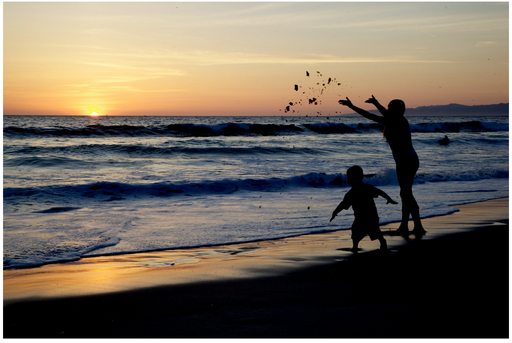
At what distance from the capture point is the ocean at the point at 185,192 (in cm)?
604

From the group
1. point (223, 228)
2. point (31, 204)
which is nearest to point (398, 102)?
point (223, 228)

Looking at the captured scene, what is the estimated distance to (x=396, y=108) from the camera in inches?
209

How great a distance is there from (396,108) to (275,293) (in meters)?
2.92

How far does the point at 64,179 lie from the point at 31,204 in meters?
4.12

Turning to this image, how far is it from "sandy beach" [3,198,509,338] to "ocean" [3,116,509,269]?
997 mm

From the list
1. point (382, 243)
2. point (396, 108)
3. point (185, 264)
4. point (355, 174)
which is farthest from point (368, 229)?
point (185, 264)

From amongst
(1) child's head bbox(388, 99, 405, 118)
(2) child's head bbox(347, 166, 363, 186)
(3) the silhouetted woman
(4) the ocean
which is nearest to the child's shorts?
(2) child's head bbox(347, 166, 363, 186)

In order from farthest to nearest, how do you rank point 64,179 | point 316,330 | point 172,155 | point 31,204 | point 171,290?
point 172,155
point 64,179
point 31,204
point 171,290
point 316,330

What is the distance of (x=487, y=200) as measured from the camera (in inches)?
367

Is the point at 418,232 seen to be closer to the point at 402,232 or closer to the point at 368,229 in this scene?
the point at 402,232

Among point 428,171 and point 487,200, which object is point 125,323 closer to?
point 487,200

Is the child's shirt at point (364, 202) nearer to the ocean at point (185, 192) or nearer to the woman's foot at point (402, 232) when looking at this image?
the woman's foot at point (402, 232)

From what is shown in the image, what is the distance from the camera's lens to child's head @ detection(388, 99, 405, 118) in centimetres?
530

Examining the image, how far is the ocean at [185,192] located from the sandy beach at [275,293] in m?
1.00
